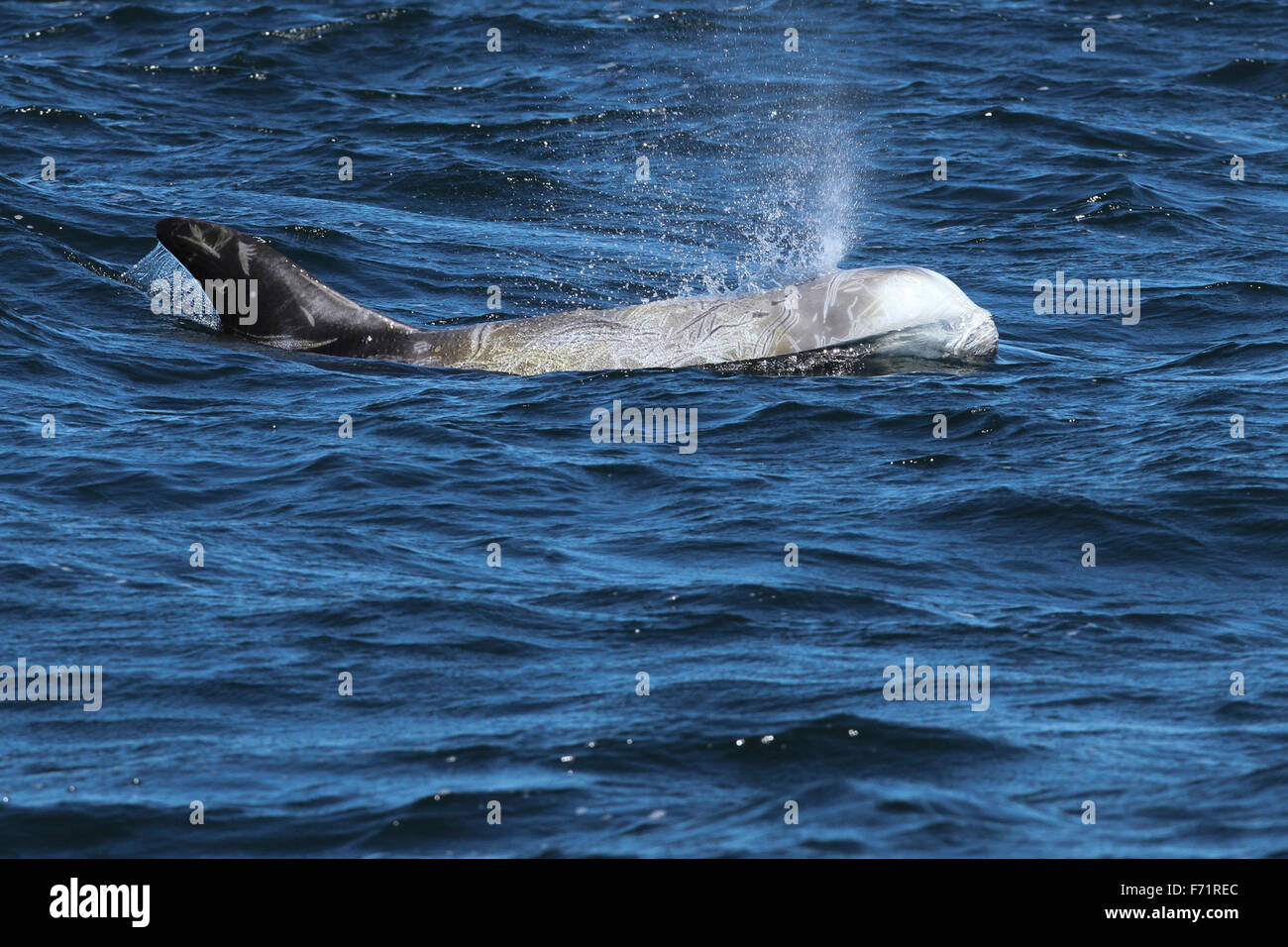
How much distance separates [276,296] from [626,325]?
2.69m

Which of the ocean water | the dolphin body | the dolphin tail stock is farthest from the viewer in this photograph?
the dolphin tail stock

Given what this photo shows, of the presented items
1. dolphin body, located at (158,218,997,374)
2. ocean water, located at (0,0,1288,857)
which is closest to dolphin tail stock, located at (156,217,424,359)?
dolphin body, located at (158,218,997,374)

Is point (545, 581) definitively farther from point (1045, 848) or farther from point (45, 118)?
point (45, 118)

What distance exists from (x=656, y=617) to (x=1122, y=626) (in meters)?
2.22

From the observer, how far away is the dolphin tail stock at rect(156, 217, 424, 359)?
44.5ft

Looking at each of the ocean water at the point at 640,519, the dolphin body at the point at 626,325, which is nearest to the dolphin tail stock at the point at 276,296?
the dolphin body at the point at 626,325

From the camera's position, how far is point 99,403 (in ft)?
40.3

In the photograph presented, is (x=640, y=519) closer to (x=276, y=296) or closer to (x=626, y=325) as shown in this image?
(x=626, y=325)

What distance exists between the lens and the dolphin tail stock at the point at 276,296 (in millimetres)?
13562

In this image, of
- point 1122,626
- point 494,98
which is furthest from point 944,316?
point 494,98

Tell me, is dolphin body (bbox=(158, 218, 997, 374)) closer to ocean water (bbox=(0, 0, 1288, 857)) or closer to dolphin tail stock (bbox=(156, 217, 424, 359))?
dolphin tail stock (bbox=(156, 217, 424, 359))

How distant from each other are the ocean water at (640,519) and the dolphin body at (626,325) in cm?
28

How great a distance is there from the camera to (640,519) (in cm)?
1026
